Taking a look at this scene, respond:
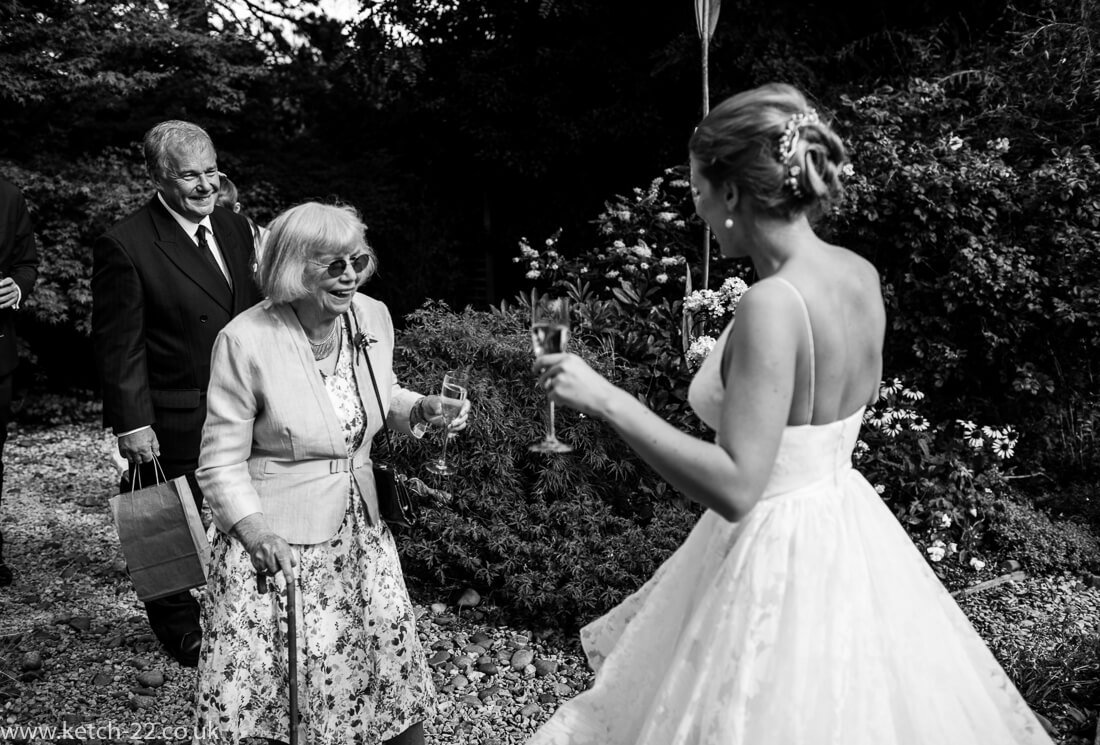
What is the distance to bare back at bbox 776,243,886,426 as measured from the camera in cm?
170

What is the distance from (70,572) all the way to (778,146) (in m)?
4.93

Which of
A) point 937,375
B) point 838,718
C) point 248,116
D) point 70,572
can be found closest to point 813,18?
point 937,375

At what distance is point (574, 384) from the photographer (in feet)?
5.59

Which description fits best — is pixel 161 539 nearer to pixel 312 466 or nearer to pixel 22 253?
pixel 312 466

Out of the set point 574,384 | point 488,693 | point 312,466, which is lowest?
point 488,693

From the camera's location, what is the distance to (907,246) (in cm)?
585

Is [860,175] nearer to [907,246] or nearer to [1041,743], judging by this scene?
[907,246]

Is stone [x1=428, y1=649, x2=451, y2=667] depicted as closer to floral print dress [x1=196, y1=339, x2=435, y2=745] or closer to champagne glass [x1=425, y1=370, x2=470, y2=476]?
floral print dress [x1=196, y1=339, x2=435, y2=745]

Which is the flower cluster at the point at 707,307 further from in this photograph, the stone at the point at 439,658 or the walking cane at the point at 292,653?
the walking cane at the point at 292,653

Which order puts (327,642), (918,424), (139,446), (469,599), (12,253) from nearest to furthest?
(327,642)
(139,446)
(469,599)
(12,253)
(918,424)

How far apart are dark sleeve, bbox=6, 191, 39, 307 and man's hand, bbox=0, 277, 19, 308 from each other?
110 mm

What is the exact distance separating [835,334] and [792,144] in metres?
0.35

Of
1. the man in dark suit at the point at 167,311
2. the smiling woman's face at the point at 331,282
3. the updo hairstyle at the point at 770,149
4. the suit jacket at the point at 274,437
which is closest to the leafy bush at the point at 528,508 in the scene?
the man in dark suit at the point at 167,311

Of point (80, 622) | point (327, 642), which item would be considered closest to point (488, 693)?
point (327, 642)
